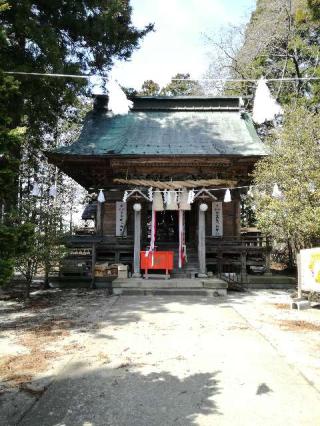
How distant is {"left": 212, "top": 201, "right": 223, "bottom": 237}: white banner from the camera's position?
54.1 feet

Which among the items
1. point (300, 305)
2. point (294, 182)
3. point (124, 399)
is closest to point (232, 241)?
point (294, 182)

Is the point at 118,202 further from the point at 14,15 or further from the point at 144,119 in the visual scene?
the point at 14,15

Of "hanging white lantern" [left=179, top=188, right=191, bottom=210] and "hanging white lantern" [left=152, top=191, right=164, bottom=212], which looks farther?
"hanging white lantern" [left=152, top=191, right=164, bottom=212]

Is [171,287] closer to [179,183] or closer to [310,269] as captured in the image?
[179,183]

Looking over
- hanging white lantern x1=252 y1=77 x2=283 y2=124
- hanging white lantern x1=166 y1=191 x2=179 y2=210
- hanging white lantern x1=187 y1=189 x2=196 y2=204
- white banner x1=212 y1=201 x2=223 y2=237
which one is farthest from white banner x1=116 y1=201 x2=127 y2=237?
hanging white lantern x1=252 y1=77 x2=283 y2=124

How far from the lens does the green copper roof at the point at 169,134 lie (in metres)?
15.2

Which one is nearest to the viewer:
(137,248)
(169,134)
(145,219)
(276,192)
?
(276,192)

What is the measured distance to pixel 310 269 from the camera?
30.6ft

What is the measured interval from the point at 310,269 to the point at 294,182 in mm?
2765

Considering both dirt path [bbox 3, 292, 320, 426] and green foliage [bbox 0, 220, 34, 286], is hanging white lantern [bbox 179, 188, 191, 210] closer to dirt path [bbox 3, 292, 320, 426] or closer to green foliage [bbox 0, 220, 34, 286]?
dirt path [bbox 3, 292, 320, 426]

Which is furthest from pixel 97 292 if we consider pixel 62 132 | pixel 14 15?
pixel 62 132

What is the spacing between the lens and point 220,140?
1653 centimetres

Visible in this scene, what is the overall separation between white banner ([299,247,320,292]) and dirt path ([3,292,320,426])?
1.04m

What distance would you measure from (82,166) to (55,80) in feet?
13.4
